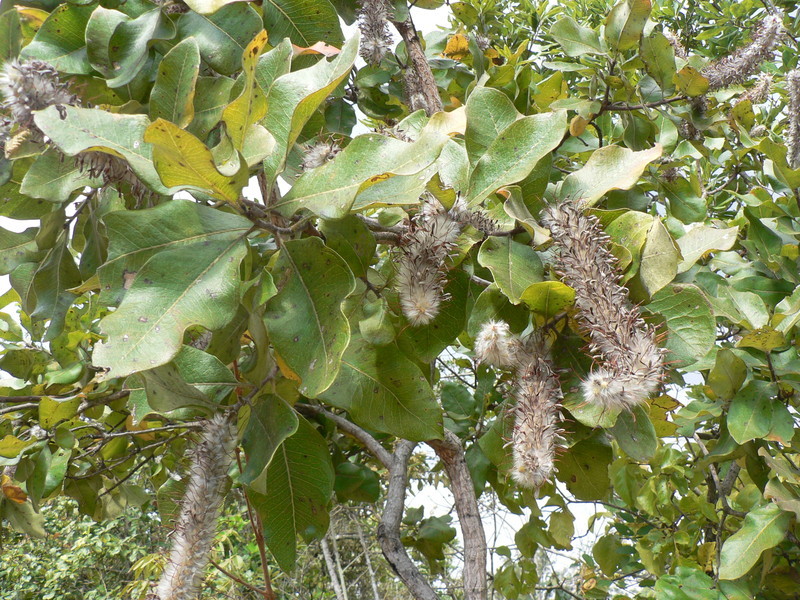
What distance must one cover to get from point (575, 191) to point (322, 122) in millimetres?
308

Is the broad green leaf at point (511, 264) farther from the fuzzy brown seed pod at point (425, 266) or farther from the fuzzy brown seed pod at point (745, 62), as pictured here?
the fuzzy brown seed pod at point (745, 62)

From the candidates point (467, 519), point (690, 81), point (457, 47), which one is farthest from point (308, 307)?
point (457, 47)

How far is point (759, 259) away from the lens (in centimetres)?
113

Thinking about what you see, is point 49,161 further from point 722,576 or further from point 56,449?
point 722,576

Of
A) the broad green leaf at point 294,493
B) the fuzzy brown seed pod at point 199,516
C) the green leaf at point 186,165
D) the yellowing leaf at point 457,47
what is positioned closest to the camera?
the green leaf at point 186,165

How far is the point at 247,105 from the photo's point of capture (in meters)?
0.50

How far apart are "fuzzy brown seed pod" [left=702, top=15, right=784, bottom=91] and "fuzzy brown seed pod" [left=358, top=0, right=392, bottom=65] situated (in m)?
0.54

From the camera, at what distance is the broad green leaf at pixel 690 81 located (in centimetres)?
99

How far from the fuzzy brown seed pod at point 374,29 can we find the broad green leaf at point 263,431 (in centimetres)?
60

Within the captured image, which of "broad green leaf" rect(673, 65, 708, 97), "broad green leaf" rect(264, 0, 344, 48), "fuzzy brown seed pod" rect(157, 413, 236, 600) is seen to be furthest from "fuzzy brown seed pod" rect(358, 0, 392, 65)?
"fuzzy brown seed pod" rect(157, 413, 236, 600)

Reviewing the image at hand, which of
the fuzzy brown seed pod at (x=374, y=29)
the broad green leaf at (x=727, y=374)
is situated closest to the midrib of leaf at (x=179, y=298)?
the fuzzy brown seed pod at (x=374, y=29)

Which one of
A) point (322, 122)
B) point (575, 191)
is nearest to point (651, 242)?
point (575, 191)

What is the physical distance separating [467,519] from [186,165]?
693 mm

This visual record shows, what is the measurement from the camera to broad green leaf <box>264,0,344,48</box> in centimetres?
81
